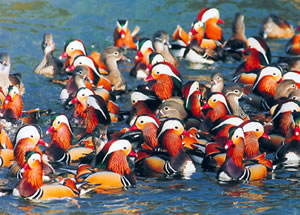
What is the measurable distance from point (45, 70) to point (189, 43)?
11.5 feet

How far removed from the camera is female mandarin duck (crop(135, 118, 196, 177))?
404 inches

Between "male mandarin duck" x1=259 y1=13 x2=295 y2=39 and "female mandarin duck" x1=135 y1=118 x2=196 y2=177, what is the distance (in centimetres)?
899

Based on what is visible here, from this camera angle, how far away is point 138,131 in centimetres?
1102

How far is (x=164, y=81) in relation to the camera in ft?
43.5

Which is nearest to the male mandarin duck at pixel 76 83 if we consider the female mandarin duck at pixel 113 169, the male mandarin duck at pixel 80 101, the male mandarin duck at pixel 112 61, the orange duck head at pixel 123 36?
the male mandarin duck at pixel 80 101

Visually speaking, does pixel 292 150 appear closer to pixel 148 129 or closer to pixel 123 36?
pixel 148 129

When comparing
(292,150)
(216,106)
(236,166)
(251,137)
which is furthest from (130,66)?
(236,166)

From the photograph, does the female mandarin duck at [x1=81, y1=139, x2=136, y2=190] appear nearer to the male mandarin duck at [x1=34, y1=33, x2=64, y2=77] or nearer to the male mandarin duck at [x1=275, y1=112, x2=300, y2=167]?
the male mandarin duck at [x1=275, y1=112, x2=300, y2=167]

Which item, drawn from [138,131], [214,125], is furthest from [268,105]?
[138,131]

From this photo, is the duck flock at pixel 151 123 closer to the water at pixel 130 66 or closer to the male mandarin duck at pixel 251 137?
the male mandarin duck at pixel 251 137

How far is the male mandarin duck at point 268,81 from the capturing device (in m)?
13.5

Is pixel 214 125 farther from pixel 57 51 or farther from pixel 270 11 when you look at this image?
pixel 270 11

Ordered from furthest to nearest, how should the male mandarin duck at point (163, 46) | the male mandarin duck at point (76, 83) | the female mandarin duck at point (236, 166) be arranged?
the male mandarin duck at point (163, 46)
the male mandarin duck at point (76, 83)
the female mandarin duck at point (236, 166)

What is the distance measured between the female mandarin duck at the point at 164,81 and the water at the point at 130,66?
1.10m
